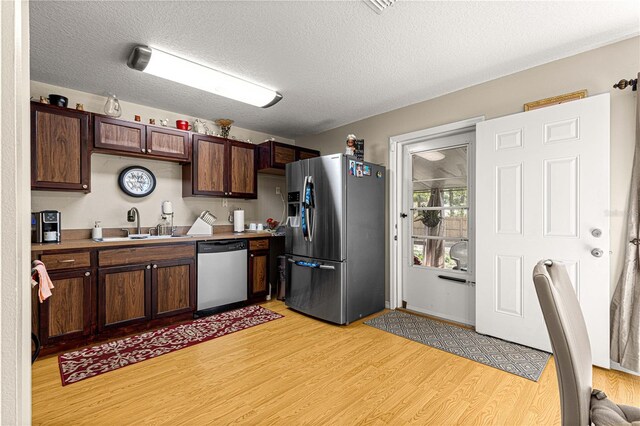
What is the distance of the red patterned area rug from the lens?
2318mm

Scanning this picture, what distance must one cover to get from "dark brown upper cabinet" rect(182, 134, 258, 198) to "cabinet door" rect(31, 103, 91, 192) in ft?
3.46

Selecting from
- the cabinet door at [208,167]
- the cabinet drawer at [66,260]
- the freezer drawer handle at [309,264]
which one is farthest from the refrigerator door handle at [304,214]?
the cabinet drawer at [66,260]

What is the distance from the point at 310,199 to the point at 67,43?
2.48m

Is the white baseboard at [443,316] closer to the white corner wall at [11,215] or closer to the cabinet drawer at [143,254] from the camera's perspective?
the cabinet drawer at [143,254]

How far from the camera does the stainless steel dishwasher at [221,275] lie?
3.47 m

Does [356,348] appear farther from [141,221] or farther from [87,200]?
[87,200]

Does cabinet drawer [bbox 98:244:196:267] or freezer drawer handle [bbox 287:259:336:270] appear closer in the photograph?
cabinet drawer [bbox 98:244:196:267]

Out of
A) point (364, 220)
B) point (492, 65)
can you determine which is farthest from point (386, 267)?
point (492, 65)

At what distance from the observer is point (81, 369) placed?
90.4 inches

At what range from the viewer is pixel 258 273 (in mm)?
4016

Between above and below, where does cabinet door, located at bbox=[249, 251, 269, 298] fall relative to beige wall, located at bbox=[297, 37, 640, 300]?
below

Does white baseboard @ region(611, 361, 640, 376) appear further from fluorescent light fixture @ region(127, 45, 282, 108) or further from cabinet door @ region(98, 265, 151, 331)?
cabinet door @ region(98, 265, 151, 331)

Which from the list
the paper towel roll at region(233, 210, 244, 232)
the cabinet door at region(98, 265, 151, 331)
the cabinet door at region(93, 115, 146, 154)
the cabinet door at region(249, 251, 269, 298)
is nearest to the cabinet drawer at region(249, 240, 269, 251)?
the cabinet door at region(249, 251, 269, 298)

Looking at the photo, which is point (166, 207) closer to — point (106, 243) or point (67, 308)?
point (106, 243)
